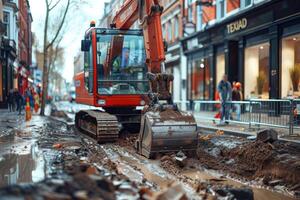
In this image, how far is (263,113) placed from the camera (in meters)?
13.7

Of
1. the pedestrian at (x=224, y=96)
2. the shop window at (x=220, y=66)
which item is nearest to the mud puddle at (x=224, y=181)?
the pedestrian at (x=224, y=96)

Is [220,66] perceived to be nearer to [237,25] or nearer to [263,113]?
[237,25]

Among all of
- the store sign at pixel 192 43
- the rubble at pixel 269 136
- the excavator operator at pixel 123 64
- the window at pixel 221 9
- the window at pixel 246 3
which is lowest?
the rubble at pixel 269 136

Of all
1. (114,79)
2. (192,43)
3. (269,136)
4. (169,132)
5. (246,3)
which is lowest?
(269,136)

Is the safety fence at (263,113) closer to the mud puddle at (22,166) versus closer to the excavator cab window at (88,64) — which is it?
the excavator cab window at (88,64)

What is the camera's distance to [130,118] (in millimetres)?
13961

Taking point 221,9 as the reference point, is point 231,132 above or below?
below

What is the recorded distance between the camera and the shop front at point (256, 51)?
1817 centimetres

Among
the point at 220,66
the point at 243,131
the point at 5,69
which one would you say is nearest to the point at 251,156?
the point at 243,131

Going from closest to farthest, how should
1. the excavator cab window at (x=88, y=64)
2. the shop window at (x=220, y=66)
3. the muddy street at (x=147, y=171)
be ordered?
the muddy street at (x=147, y=171)
the excavator cab window at (x=88, y=64)
the shop window at (x=220, y=66)

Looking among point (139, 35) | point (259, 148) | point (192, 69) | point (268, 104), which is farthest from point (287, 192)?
point (192, 69)

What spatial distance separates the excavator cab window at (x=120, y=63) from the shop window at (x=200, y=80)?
46.7ft

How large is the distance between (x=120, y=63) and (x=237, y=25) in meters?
10.8

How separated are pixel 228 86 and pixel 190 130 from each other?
7316mm
